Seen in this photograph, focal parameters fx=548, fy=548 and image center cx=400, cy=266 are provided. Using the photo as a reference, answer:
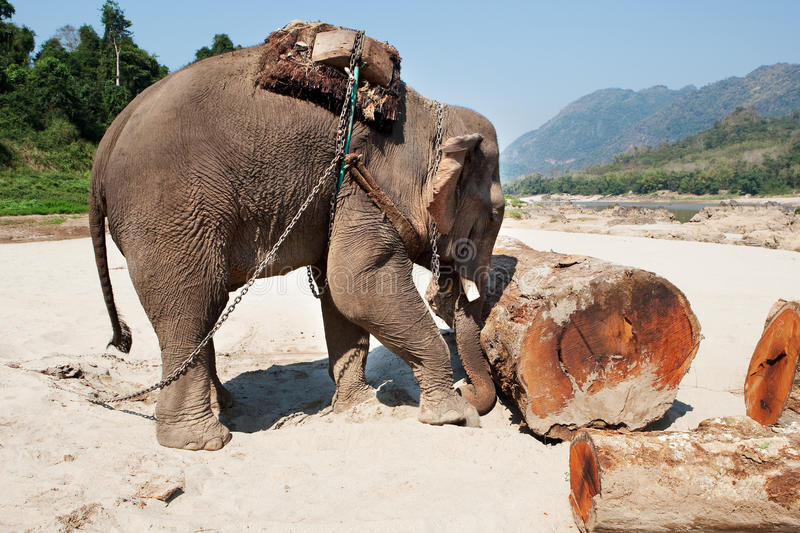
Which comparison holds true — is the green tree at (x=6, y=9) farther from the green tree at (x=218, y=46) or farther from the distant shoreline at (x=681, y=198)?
the distant shoreline at (x=681, y=198)

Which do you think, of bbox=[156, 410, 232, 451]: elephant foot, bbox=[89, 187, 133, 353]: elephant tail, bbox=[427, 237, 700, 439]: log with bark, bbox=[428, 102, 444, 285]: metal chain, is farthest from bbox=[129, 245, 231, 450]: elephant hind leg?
bbox=[427, 237, 700, 439]: log with bark

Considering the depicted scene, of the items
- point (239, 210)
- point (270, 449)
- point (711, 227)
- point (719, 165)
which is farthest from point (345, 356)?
point (719, 165)

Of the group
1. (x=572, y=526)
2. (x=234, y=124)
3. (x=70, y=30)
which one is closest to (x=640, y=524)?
(x=572, y=526)

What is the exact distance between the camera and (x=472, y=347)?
192 inches

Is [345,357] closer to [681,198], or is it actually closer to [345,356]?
[345,356]

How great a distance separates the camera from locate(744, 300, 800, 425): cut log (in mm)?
3719

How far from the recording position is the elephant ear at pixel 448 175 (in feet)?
14.7

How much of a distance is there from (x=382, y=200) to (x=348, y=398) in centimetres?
205

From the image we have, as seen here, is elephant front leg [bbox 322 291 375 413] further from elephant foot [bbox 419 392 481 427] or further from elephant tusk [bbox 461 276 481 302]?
elephant tusk [bbox 461 276 481 302]

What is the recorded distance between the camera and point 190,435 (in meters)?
3.93

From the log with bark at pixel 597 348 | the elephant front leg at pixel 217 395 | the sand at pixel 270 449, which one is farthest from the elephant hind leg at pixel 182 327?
the log with bark at pixel 597 348

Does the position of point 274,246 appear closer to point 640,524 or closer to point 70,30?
point 640,524

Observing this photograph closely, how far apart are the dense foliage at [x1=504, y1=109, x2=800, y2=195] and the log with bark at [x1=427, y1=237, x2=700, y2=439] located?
80098 mm

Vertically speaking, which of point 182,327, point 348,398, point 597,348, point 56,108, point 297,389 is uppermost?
point 56,108
